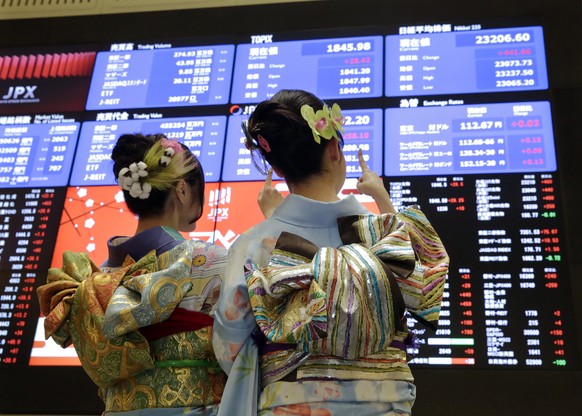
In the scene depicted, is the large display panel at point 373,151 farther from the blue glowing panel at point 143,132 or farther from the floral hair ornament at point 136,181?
the floral hair ornament at point 136,181

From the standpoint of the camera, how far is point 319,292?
1.06m

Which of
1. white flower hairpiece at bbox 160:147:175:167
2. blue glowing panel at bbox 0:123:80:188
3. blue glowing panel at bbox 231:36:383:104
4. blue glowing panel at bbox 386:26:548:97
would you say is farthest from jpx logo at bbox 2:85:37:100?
white flower hairpiece at bbox 160:147:175:167

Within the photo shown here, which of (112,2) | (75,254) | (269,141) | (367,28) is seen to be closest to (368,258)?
(269,141)

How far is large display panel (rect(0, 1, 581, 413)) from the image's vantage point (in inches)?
85.6

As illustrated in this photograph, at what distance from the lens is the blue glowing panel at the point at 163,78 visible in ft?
8.62

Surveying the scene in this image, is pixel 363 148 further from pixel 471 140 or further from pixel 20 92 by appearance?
pixel 20 92

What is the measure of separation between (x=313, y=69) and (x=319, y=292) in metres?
1.66

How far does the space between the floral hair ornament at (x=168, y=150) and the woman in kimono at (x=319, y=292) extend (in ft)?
0.90

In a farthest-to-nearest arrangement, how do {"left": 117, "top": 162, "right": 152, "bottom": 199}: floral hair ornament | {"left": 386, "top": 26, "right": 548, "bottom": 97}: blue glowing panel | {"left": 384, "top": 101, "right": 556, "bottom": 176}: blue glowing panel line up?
{"left": 386, "top": 26, "right": 548, "bottom": 97}: blue glowing panel, {"left": 384, "top": 101, "right": 556, "bottom": 176}: blue glowing panel, {"left": 117, "top": 162, "right": 152, "bottom": 199}: floral hair ornament

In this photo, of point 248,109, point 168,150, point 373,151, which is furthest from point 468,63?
point 168,150

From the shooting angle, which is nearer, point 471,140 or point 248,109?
point 471,140

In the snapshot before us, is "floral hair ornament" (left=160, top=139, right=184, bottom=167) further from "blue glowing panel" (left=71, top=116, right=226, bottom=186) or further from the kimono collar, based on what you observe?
"blue glowing panel" (left=71, top=116, right=226, bottom=186)

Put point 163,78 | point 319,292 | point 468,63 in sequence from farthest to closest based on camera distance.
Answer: point 163,78
point 468,63
point 319,292

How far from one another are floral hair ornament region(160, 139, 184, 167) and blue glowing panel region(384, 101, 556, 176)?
3.42 feet
